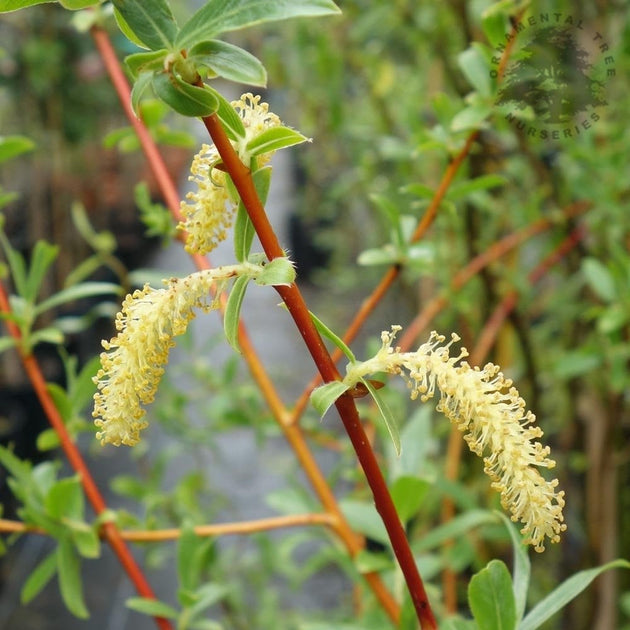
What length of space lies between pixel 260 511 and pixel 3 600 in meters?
0.55

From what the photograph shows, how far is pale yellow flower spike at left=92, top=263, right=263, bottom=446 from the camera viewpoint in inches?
11.2

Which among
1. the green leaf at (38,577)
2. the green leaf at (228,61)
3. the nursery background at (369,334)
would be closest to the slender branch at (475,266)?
the nursery background at (369,334)

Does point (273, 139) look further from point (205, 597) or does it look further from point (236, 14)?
point (205, 597)

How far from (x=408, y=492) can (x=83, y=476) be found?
8.6 inches

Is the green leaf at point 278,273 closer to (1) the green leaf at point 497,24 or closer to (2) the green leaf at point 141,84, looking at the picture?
(2) the green leaf at point 141,84

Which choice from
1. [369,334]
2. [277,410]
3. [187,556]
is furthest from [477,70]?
[369,334]

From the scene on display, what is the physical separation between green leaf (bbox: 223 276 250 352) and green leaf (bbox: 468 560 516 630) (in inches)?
5.5

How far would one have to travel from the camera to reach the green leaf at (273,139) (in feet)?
0.94

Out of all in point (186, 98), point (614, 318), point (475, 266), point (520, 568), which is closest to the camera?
point (186, 98)

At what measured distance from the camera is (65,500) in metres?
0.49

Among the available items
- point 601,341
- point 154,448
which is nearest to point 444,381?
point 601,341

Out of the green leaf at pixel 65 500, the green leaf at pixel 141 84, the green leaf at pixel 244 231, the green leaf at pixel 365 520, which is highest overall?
the green leaf at pixel 141 84

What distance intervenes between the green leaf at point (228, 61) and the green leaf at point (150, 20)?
10 mm

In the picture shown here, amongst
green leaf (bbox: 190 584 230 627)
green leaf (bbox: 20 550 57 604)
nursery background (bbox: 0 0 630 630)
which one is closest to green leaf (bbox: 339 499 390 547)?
nursery background (bbox: 0 0 630 630)
